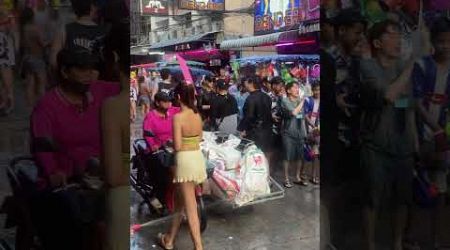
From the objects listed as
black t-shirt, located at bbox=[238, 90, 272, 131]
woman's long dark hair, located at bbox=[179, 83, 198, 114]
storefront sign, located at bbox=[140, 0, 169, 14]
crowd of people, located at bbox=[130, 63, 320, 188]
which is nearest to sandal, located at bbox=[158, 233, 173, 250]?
woman's long dark hair, located at bbox=[179, 83, 198, 114]

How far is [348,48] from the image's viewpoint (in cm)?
290

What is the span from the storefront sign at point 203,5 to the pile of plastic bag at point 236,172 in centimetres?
484

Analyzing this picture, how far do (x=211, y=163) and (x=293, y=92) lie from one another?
2035 millimetres

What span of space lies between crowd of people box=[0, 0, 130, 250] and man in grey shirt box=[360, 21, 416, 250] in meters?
1.38

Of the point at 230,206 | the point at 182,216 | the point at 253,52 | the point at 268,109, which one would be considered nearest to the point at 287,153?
the point at 268,109

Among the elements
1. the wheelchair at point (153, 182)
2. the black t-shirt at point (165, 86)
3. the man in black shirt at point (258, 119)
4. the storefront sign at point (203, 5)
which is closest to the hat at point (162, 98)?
the wheelchair at point (153, 182)

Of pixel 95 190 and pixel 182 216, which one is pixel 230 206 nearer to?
pixel 182 216

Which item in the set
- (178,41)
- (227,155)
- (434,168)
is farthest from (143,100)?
(178,41)

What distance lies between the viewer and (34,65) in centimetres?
231

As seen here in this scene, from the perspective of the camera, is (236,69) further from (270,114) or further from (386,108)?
(386,108)

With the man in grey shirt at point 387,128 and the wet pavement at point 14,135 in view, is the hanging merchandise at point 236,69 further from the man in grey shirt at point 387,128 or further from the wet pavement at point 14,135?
the wet pavement at point 14,135

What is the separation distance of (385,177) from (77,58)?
1.85 m

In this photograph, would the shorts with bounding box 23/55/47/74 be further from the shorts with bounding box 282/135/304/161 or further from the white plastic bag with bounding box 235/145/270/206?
the shorts with bounding box 282/135/304/161

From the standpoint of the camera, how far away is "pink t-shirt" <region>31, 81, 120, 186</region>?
231 cm
